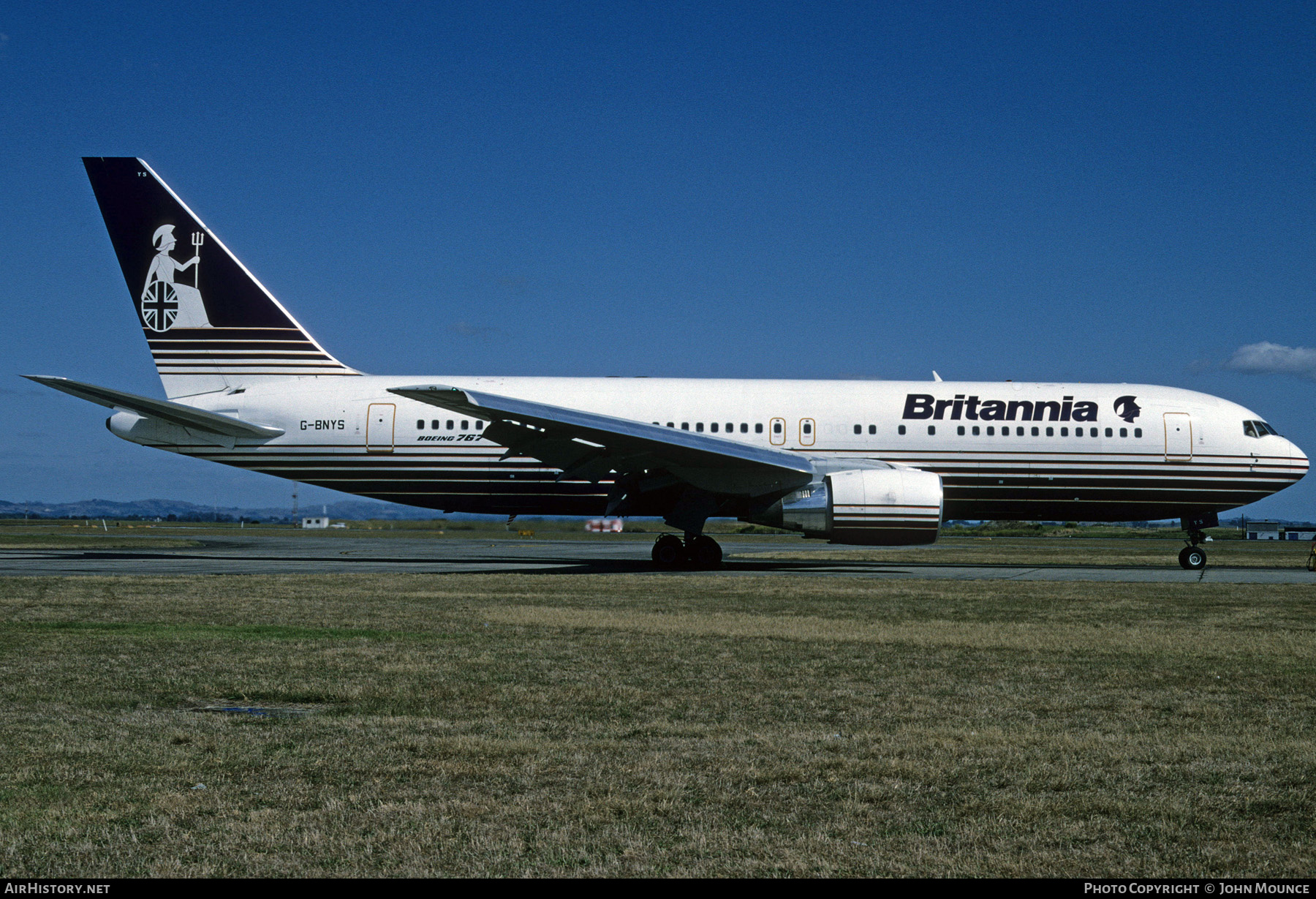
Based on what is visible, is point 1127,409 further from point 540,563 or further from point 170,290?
point 170,290

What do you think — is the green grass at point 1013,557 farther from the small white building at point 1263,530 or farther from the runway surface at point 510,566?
the small white building at point 1263,530

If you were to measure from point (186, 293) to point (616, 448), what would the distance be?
10.6 m

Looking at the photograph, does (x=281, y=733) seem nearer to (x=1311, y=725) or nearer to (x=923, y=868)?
(x=923, y=868)

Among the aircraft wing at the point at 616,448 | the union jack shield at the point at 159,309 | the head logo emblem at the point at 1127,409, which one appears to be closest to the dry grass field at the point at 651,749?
the aircraft wing at the point at 616,448

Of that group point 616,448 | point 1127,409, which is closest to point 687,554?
point 616,448

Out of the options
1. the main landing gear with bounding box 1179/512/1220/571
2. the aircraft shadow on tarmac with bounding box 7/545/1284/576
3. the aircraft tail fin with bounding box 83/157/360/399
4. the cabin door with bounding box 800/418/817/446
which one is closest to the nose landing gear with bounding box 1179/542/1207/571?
the main landing gear with bounding box 1179/512/1220/571

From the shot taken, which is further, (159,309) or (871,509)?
(159,309)

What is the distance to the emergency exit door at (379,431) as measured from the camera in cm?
2134

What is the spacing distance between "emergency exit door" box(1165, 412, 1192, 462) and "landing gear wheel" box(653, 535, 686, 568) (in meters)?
10.2

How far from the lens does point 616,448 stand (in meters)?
18.6

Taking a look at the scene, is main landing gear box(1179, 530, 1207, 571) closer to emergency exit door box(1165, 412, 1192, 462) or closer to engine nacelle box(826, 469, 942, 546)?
emergency exit door box(1165, 412, 1192, 462)

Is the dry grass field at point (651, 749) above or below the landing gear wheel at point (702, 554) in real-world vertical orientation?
below

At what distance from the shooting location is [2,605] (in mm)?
11656
